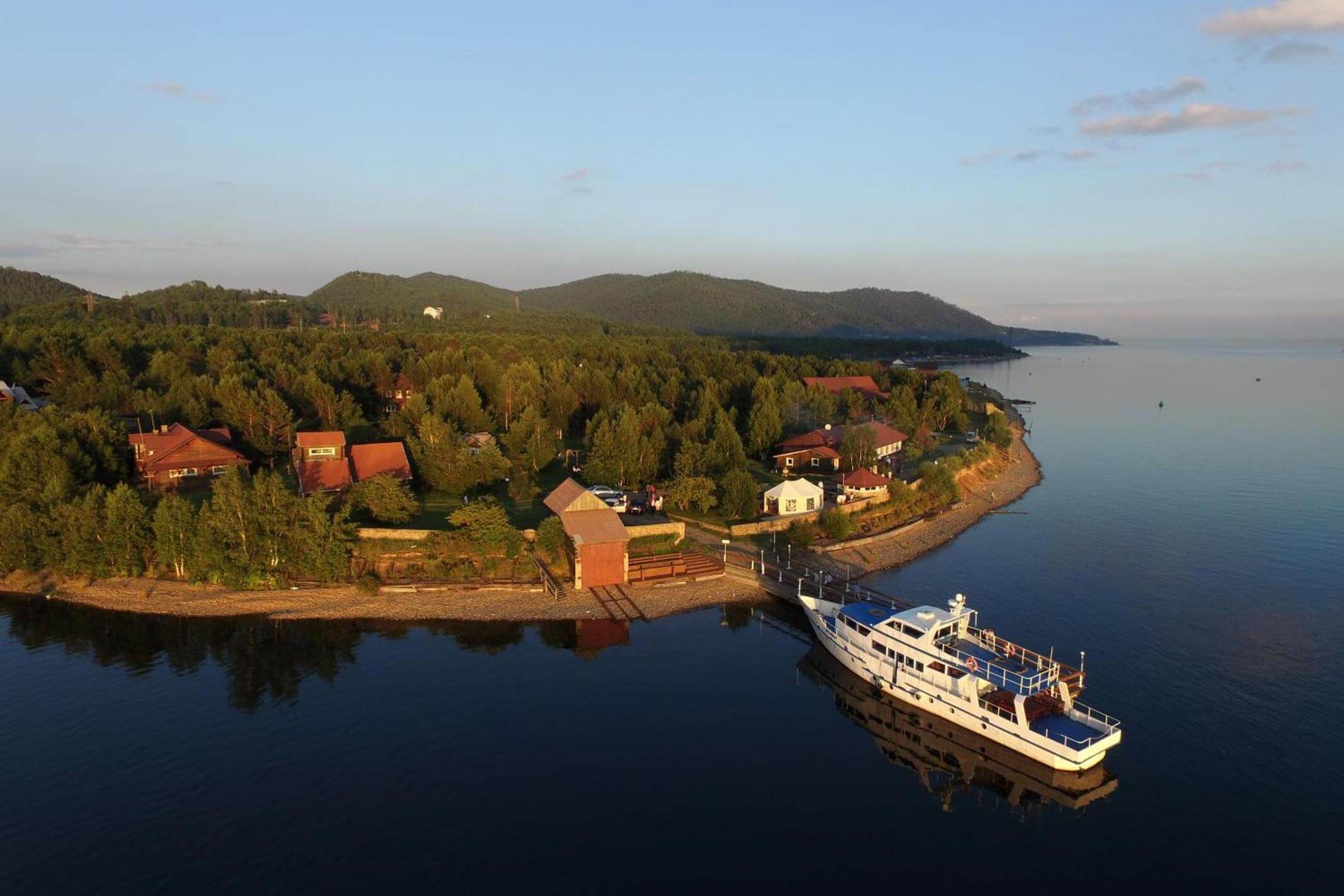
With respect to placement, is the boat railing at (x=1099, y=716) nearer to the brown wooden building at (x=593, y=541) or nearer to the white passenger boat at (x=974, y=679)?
the white passenger boat at (x=974, y=679)

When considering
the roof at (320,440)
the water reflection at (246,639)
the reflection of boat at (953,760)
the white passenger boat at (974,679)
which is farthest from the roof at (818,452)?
the roof at (320,440)

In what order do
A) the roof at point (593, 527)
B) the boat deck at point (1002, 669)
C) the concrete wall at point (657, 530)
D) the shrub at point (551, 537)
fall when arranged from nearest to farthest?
the boat deck at point (1002, 669) < the roof at point (593, 527) < the shrub at point (551, 537) < the concrete wall at point (657, 530)

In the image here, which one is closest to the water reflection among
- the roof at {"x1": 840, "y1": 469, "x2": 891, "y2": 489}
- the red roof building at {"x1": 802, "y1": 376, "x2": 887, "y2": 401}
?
the roof at {"x1": 840, "y1": 469, "x2": 891, "y2": 489}

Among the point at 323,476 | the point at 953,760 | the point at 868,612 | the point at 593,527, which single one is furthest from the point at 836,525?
the point at 323,476

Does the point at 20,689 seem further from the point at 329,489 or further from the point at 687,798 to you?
the point at 687,798

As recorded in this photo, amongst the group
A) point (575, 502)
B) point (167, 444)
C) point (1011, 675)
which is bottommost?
point (1011, 675)

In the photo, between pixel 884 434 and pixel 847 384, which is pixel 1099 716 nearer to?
pixel 884 434

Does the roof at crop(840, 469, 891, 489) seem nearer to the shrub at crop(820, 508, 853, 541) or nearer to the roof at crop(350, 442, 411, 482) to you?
the shrub at crop(820, 508, 853, 541)
